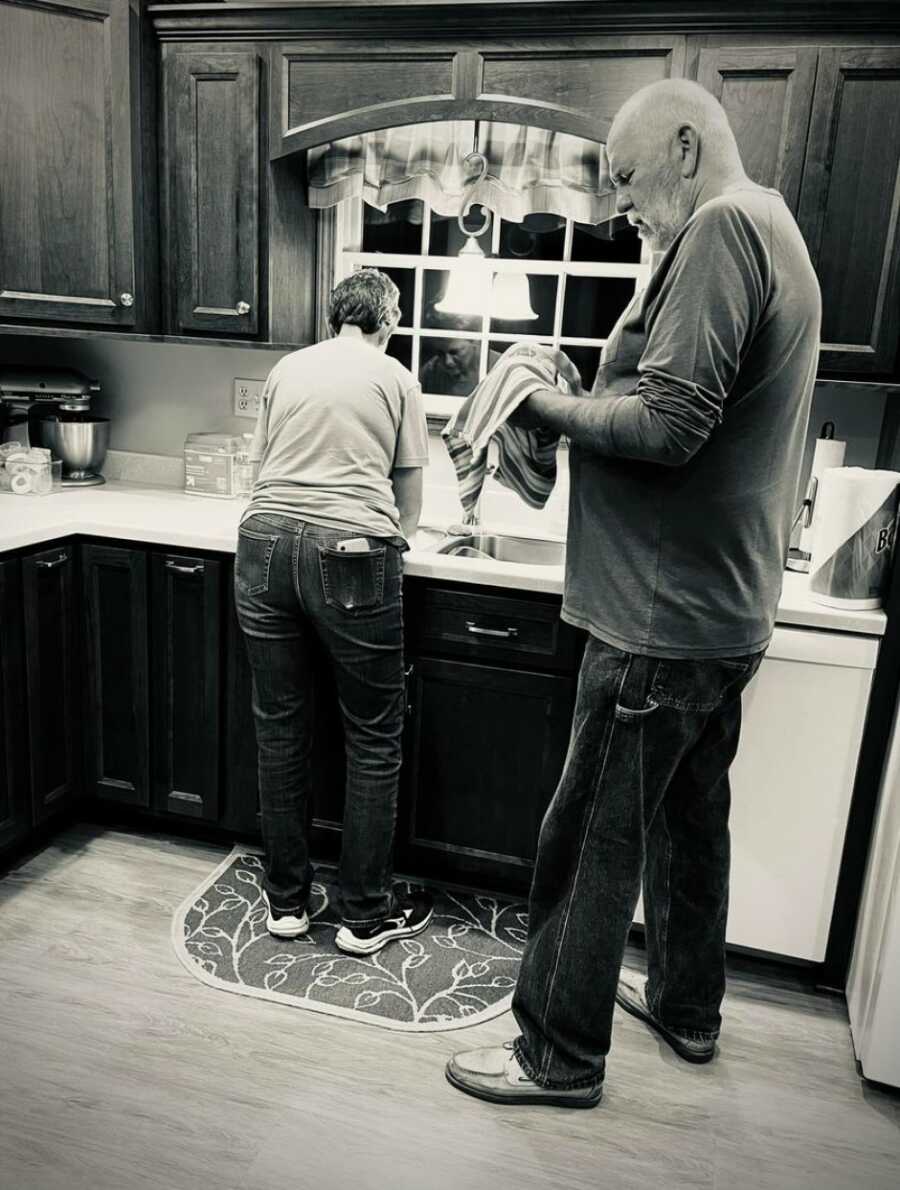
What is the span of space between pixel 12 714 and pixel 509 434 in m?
1.48

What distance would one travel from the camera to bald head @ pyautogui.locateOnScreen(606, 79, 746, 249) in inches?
59.9

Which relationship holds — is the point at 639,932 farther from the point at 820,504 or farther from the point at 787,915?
the point at 820,504

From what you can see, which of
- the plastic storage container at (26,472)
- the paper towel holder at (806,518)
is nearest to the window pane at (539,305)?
the paper towel holder at (806,518)

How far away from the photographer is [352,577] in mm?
2131

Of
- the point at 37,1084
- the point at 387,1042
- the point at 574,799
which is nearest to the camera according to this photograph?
the point at 574,799

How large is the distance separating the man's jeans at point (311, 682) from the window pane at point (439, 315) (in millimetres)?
1005

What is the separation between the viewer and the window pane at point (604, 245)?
2738 millimetres

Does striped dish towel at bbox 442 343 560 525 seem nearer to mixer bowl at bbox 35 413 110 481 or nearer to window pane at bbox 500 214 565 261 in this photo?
window pane at bbox 500 214 565 261

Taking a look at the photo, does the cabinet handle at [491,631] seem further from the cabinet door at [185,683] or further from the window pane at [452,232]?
the window pane at [452,232]

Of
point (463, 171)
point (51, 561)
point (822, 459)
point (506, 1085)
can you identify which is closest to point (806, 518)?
point (822, 459)

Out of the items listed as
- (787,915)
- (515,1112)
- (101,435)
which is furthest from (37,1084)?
(101,435)

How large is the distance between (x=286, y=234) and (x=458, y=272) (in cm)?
49

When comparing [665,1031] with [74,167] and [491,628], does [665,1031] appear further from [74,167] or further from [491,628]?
[74,167]

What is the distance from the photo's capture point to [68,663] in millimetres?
2664
